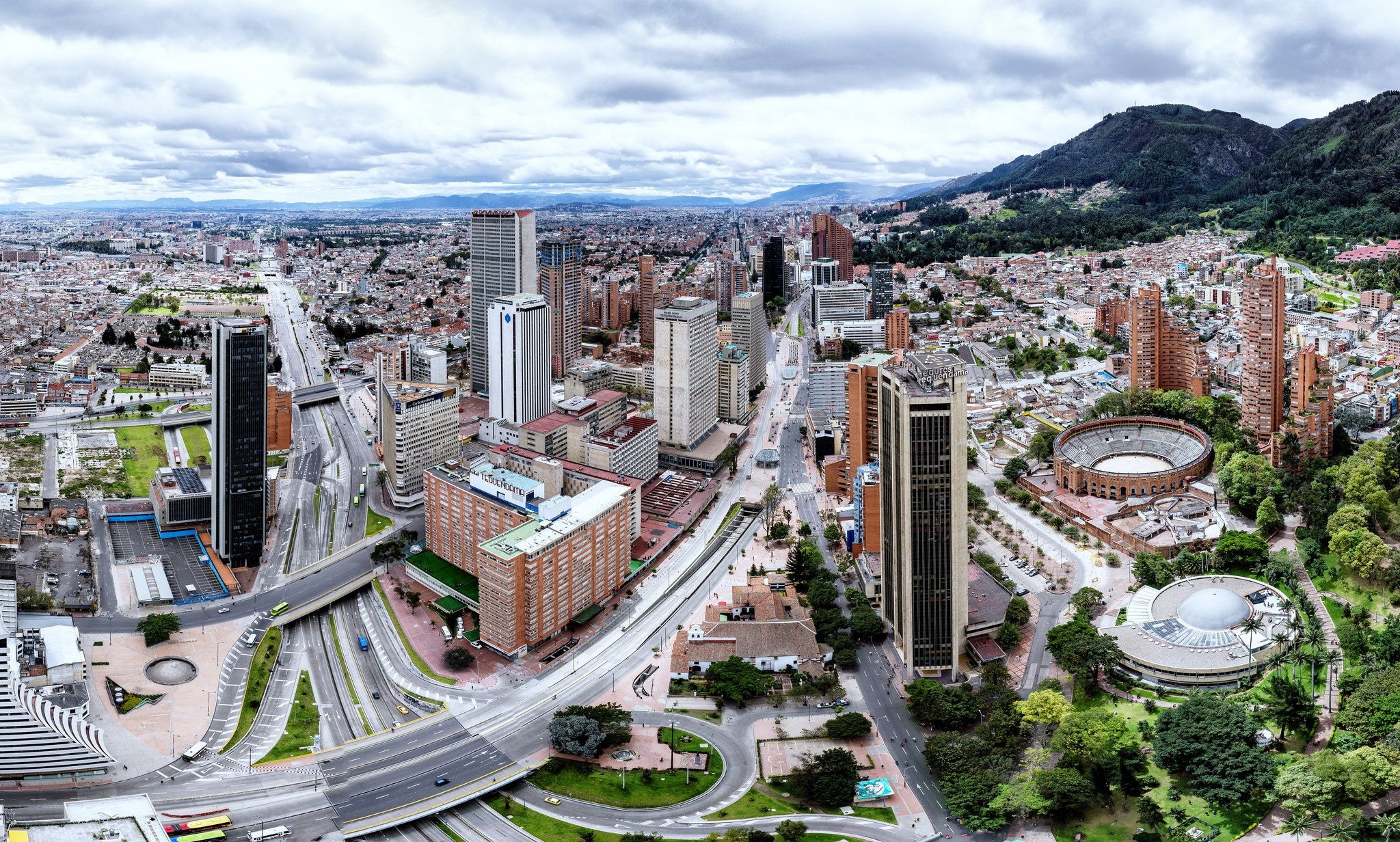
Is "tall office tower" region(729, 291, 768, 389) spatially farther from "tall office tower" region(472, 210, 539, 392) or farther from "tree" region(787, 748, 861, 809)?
"tree" region(787, 748, 861, 809)

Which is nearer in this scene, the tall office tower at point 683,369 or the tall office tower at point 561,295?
the tall office tower at point 683,369

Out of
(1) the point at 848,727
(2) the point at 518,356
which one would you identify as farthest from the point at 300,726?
Answer: (2) the point at 518,356

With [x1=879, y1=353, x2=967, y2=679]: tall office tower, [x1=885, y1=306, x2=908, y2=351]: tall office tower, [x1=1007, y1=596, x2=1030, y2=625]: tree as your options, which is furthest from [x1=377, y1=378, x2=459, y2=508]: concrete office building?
[x1=885, y1=306, x2=908, y2=351]: tall office tower

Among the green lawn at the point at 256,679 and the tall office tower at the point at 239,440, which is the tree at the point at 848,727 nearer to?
the green lawn at the point at 256,679

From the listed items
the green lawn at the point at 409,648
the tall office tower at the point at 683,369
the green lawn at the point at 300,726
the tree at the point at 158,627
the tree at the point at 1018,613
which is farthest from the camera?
the tall office tower at the point at 683,369

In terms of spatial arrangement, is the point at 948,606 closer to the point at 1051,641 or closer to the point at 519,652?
the point at 1051,641

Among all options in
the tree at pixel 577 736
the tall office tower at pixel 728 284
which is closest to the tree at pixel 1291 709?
the tree at pixel 577 736

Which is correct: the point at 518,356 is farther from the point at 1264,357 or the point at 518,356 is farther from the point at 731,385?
the point at 1264,357

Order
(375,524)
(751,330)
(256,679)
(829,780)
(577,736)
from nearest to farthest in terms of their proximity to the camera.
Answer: (829,780), (577,736), (256,679), (375,524), (751,330)
